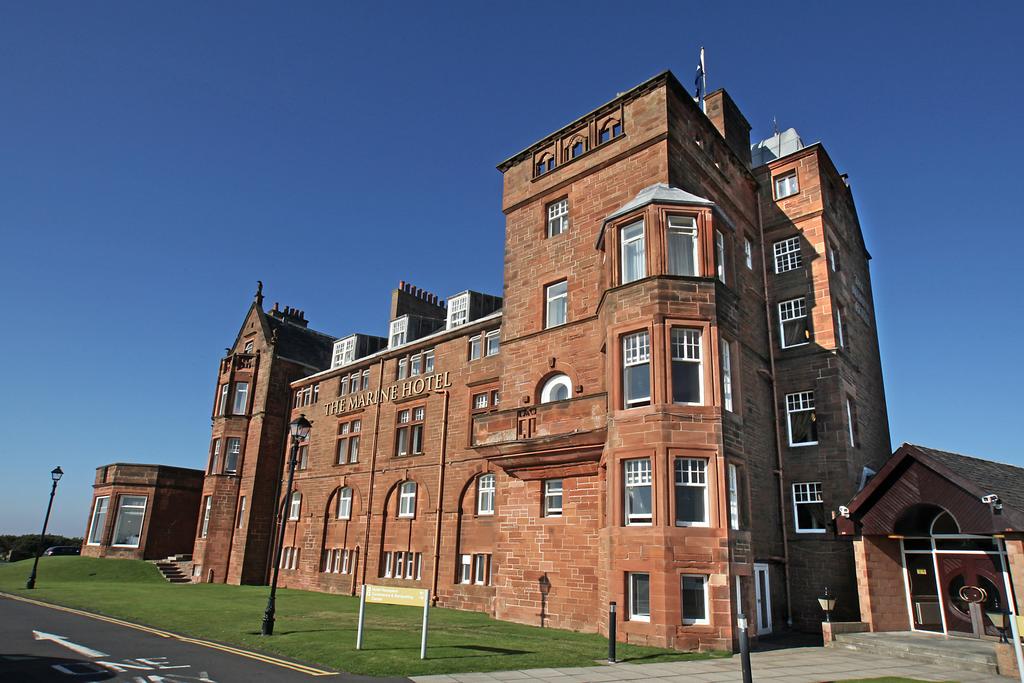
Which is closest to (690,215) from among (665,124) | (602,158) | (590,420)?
(665,124)

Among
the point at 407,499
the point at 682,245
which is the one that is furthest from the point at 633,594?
the point at 407,499

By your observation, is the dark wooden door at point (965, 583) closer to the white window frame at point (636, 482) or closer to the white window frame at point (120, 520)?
the white window frame at point (636, 482)

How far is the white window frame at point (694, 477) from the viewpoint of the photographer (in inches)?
664

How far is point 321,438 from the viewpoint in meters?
39.9

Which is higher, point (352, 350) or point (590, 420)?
point (352, 350)

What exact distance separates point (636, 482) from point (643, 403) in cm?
220

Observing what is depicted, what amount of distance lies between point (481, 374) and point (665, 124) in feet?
46.1

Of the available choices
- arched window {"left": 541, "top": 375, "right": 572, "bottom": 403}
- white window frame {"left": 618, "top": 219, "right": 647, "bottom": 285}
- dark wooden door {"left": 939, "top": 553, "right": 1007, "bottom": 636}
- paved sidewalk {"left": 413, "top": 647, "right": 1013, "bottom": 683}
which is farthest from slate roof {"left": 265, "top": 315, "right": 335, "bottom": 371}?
dark wooden door {"left": 939, "top": 553, "right": 1007, "bottom": 636}

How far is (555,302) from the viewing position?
23.4 metres

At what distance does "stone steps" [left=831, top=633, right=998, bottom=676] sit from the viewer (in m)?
14.2

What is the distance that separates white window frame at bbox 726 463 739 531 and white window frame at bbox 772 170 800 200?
13.7 meters

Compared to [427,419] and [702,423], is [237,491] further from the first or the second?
[702,423]

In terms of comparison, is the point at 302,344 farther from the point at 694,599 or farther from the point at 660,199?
the point at 694,599

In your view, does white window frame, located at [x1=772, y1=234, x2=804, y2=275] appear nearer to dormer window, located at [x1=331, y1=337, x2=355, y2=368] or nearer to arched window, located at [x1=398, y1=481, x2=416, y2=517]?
arched window, located at [x1=398, y1=481, x2=416, y2=517]
